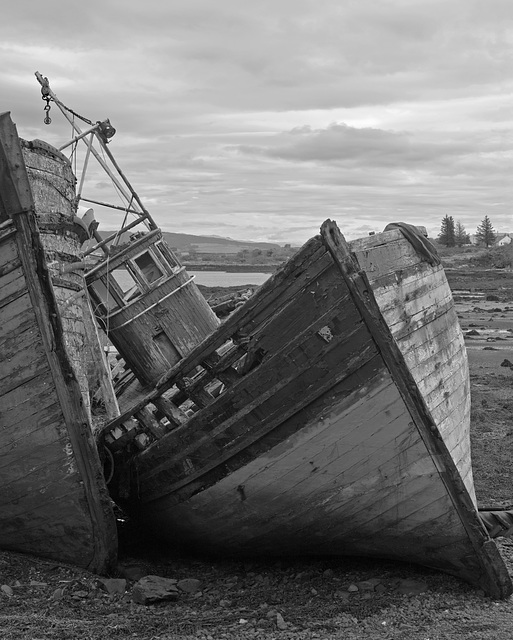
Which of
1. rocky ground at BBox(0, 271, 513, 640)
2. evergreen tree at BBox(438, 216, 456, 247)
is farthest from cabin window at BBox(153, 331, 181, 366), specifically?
evergreen tree at BBox(438, 216, 456, 247)

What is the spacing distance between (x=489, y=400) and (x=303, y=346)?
29.8ft

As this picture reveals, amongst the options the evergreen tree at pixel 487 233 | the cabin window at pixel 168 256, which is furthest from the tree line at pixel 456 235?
the cabin window at pixel 168 256

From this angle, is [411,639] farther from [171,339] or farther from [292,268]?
[171,339]

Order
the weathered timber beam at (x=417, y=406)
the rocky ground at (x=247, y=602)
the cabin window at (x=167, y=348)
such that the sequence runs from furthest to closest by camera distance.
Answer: the cabin window at (x=167, y=348), the weathered timber beam at (x=417, y=406), the rocky ground at (x=247, y=602)

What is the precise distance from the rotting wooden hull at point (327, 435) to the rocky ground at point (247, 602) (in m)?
0.24

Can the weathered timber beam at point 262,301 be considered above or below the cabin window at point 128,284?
below

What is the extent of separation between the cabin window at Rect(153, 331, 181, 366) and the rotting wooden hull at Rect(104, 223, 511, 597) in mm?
2787

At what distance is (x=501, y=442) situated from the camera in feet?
37.2

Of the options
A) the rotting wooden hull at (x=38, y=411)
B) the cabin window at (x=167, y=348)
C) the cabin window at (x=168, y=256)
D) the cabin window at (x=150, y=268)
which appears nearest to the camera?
the rotting wooden hull at (x=38, y=411)

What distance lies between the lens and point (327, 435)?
645cm

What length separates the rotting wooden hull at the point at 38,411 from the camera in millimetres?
6746

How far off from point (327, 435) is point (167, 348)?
398 cm

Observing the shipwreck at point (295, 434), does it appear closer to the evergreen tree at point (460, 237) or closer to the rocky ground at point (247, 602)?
the rocky ground at point (247, 602)

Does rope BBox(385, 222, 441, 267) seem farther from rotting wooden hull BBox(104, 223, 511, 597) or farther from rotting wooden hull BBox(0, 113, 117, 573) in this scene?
rotting wooden hull BBox(0, 113, 117, 573)
